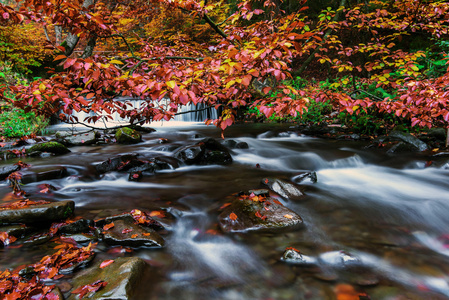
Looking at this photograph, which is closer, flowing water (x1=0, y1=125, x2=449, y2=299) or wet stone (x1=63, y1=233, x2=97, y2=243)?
flowing water (x1=0, y1=125, x2=449, y2=299)

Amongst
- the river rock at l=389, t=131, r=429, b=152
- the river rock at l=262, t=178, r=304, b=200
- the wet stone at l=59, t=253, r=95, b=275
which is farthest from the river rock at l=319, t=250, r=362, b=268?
the river rock at l=389, t=131, r=429, b=152

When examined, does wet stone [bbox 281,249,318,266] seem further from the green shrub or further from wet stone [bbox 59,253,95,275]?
the green shrub

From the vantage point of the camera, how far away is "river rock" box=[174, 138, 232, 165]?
581 cm

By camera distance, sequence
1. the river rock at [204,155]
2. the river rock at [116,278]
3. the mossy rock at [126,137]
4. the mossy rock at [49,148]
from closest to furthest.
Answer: the river rock at [116,278] < the river rock at [204,155] < the mossy rock at [49,148] < the mossy rock at [126,137]

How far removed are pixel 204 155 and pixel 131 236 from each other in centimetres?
343

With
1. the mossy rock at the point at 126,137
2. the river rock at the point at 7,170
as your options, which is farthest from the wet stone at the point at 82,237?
the mossy rock at the point at 126,137

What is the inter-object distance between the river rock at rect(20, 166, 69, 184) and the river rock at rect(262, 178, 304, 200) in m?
3.99

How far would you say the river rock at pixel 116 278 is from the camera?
1.82 m

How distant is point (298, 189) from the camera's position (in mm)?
4082

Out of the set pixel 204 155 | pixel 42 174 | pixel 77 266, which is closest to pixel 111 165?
pixel 42 174

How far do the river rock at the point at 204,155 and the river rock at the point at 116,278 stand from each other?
3.65 m

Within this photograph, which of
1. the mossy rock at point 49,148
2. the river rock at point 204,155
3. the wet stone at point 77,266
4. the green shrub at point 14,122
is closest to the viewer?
the wet stone at point 77,266

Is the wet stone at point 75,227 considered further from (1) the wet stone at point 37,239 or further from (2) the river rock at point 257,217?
(2) the river rock at point 257,217

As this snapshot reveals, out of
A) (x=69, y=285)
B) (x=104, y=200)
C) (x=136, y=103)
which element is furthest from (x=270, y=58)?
(x=136, y=103)
